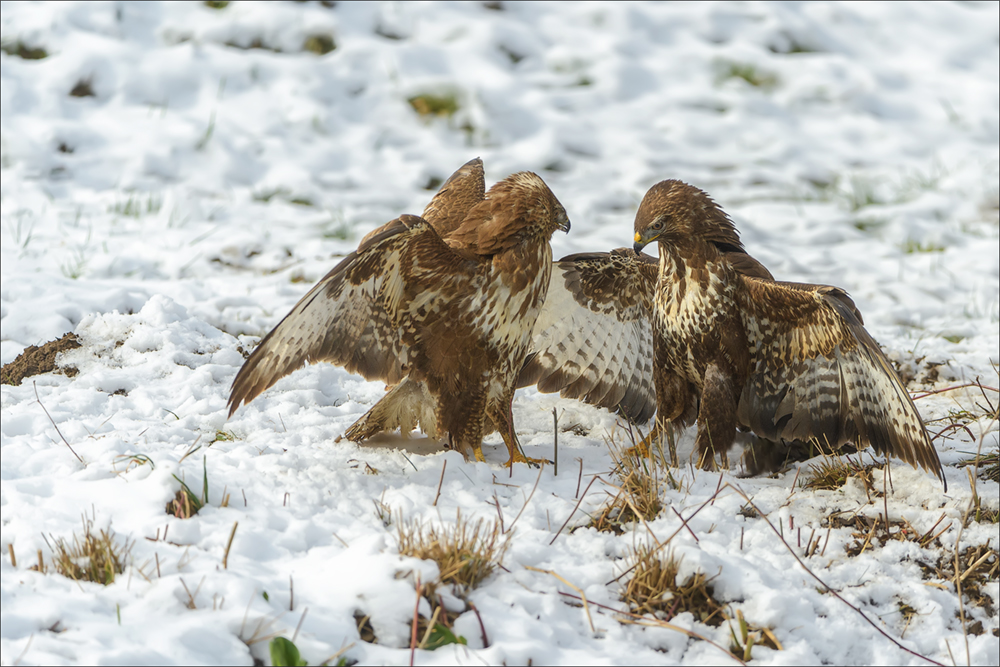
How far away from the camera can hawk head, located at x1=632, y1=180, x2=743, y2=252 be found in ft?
12.3

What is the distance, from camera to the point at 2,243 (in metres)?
5.78

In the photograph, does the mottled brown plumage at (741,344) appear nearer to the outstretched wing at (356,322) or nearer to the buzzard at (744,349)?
the buzzard at (744,349)

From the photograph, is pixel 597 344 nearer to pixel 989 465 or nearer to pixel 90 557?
pixel 989 465

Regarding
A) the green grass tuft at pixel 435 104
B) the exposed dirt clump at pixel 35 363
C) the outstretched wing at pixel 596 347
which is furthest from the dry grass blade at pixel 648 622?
the green grass tuft at pixel 435 104

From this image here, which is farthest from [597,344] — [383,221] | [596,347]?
[383,221]

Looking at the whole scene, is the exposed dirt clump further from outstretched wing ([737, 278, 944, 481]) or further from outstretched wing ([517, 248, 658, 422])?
outstretched wing ([737, 278, 944, 481])

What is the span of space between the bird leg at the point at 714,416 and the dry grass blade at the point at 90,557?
7.58 ft

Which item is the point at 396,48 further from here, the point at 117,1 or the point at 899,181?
the point at 899,181

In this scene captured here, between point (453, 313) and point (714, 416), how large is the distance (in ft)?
3.97

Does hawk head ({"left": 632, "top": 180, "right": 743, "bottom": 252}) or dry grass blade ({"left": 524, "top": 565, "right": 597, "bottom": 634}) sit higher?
hawk head ({"left": 632, "top": 180, "right": 743, "bottom": 252})

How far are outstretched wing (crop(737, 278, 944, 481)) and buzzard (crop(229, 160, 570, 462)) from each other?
3.22ft

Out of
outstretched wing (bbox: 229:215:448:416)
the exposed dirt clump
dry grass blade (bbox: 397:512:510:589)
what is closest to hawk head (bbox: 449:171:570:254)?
outstretched wing (bbox: 229:215:448:416)

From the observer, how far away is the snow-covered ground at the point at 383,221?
257 cm

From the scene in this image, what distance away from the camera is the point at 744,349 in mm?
3807
